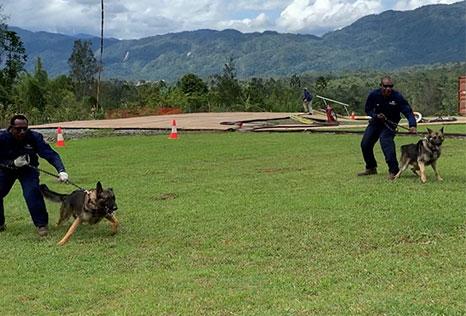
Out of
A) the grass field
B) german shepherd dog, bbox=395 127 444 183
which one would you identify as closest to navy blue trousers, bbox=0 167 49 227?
the grass field

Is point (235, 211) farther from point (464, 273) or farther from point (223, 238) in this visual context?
point (464, 273)

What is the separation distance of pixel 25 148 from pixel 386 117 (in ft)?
20.1

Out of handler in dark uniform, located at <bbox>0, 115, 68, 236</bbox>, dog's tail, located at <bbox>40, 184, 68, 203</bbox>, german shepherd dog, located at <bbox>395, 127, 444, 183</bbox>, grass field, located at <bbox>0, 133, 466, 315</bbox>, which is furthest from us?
german shepherd dog, located at <bbox>395, 127, 444, 183</bbox>

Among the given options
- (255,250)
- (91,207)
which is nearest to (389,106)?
(255,250)

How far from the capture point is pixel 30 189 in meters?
8.23

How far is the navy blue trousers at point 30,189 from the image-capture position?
818cm

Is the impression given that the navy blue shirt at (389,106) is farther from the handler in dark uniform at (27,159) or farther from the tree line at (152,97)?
the tree line at (152,97)

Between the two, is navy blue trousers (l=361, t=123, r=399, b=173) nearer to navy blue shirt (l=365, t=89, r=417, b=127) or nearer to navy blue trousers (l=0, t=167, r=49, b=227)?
navy blue shirt (l=365, t=89, r=417, b=127)

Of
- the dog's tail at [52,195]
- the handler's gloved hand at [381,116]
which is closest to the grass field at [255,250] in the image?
the dog's tail at [52,195]

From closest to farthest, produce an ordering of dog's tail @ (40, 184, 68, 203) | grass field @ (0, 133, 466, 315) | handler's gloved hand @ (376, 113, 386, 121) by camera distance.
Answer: grass field @ (0, 133, 466, 315)
dog's tail @ (40, 184, 68, 203)
handler's gloved hand @ (376, 113, 386, 121)

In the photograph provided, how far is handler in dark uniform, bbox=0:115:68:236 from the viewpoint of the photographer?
8.09 m

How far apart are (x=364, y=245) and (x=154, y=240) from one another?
247cm

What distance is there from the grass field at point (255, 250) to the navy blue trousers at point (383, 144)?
0.43 m

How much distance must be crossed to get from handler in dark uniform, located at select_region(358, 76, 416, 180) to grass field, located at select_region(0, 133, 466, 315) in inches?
21.2
